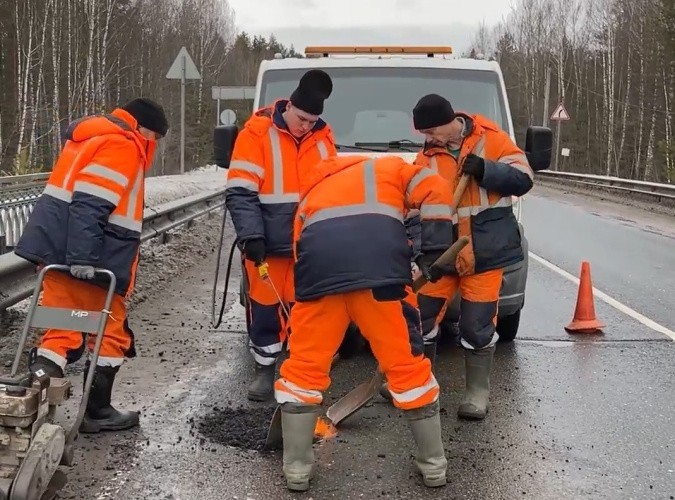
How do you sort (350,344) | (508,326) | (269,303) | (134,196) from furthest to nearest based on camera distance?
(508,326), (350,344), (269,303), (134,196)

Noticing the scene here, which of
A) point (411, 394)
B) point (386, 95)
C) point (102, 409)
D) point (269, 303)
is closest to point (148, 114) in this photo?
point (269, 303)

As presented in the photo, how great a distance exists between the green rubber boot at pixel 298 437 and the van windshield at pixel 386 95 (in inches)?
127

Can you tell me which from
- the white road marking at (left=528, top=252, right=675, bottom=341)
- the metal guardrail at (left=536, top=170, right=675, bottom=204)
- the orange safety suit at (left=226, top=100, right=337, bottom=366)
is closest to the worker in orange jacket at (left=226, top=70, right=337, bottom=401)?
the orange safety suit at (left=226, top=100, right=337, bottom=366)

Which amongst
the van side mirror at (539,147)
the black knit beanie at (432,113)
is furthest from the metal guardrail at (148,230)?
the van side mirror at (539,147)

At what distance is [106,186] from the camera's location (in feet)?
13.9

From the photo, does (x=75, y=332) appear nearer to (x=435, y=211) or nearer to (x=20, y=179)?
(x=435, y=211)

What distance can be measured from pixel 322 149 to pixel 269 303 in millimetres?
996

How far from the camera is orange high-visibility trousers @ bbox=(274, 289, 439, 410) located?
3.85m

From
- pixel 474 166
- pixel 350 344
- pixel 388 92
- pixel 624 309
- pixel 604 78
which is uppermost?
pixel 604 78

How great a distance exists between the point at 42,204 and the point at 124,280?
0.57 meters

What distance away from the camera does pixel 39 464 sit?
10.6 feet

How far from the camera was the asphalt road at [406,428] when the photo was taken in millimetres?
3879

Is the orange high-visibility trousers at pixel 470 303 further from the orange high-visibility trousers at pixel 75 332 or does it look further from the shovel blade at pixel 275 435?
the orange high-visibility trousers at pixel 75 332

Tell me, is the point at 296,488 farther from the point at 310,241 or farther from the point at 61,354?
the point at 61,354
